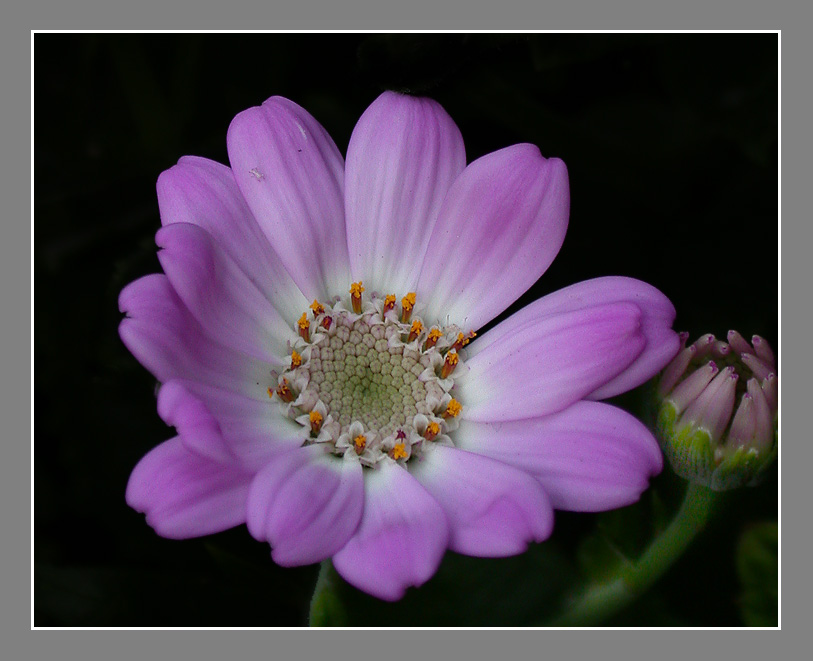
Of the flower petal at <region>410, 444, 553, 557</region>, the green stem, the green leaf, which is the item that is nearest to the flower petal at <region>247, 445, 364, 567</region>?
the flower petal at <region>410, 444, 553, 557</region>

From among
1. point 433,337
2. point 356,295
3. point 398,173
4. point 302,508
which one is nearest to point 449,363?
point 433,337

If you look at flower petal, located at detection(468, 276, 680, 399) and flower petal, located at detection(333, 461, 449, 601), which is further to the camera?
flower petal, located at detection(468, 276, 680, 399)

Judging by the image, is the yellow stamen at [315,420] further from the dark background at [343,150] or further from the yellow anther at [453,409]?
the dark background at [343,150]

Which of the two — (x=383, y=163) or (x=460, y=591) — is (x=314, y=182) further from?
(x=460, y=591)

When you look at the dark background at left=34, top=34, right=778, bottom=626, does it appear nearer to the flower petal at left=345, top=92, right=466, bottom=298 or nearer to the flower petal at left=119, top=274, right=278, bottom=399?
the flower petal at left=345, top=92, right=466, bottom=298

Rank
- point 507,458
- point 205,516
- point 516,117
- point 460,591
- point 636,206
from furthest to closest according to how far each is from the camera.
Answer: point 636,206
point 516,117
point 460,591
point 507,458
point 205,516

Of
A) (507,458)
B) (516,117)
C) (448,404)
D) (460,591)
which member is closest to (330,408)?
(448,404)
